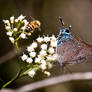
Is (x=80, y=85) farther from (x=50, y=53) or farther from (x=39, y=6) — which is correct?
(x=50, y=53)

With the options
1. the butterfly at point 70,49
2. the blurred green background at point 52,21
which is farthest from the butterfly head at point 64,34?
the blurred green background at point 52,21

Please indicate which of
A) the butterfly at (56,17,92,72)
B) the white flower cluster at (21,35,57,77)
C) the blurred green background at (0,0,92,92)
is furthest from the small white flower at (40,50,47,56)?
the blurred green background at (0,0,92,92)

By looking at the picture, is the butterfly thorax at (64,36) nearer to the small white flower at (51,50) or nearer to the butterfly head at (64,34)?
the butterfly head at (64,34)

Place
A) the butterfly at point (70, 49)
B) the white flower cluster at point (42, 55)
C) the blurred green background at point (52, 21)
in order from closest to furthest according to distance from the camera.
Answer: the butterfly at point (70, 49)
the white flower cluster at point (42, 55)
the blurred green background at point (52, 21)

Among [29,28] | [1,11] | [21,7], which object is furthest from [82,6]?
[29,28]

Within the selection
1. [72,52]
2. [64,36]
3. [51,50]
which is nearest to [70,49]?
[72,52]

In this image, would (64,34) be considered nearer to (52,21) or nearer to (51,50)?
(51,50)
